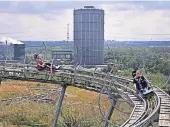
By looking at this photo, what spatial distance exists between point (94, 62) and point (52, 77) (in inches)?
782

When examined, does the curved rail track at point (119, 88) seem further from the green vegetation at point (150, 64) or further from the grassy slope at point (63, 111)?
the grassy slope at point (63, 111)

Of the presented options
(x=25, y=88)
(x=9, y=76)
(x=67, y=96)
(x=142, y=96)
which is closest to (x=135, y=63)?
(x=9, y=76)

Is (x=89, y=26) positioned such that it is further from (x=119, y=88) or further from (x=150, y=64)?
(x=119, y=88)

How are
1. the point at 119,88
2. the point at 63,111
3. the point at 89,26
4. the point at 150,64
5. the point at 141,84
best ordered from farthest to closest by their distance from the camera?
the point at 89,26 → the point at 63,111 → the point at 150,64 → the point at 119,88 → the point at 141,84

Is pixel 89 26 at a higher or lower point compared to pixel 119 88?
higher

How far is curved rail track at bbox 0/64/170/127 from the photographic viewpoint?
1180 centimetres

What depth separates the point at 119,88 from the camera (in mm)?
18688

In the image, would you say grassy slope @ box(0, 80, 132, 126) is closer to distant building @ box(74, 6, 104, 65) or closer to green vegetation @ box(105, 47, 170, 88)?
green vegetation @ box(105, 47, 170, 88)

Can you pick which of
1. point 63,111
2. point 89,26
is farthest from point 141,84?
point 89,26

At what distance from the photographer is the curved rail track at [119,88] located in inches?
465

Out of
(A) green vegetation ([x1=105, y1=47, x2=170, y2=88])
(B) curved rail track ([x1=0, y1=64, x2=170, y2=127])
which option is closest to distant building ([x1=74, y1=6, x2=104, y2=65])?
(A) green vegetation ([x1=105, y1=47, x2=170, y2=88])

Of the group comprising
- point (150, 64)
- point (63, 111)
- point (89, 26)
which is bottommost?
point (63, 111)

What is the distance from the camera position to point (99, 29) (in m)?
69.0

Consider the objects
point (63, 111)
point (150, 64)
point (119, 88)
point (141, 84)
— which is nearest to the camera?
point (141, 84)
